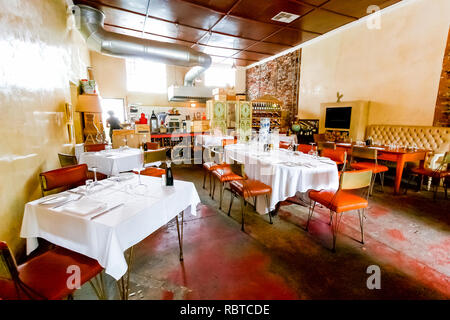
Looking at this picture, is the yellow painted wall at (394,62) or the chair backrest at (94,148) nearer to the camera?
the chair backrest at (94,148)

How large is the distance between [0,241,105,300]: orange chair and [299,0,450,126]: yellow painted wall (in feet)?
22.7

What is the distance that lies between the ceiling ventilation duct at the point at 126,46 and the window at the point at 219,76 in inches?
147

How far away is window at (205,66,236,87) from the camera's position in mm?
10469

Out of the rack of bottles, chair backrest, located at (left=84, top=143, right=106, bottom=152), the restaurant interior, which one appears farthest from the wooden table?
chair backrest, located at (left=84, top=143, right=106, bottom=152)

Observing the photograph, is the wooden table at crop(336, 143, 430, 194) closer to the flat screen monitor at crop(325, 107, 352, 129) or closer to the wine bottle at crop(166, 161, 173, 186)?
the flat screen monitor at crop(325, 107, 352, 129)

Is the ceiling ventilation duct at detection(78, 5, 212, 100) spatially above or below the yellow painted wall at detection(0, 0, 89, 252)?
above

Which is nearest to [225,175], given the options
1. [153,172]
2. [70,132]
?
[153,172]

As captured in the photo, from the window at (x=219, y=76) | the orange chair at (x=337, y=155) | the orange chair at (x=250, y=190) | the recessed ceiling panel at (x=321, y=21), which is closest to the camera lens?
the orange chair at (x=250, y=190)

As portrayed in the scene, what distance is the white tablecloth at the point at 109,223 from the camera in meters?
1.36

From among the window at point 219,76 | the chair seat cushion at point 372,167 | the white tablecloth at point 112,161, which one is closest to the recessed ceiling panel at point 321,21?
the chair seat cushion at point 372,167

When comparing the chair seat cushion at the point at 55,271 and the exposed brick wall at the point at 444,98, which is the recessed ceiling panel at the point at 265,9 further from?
the chair seat cushion at the point at 55,271
